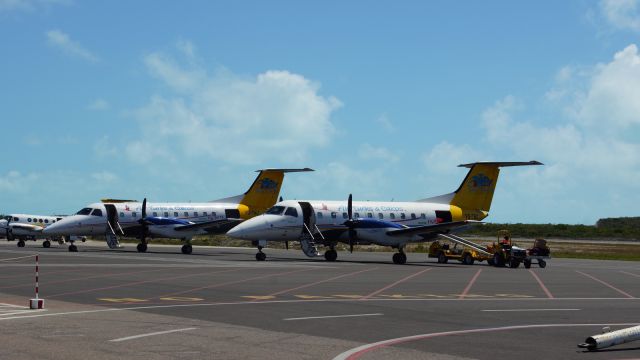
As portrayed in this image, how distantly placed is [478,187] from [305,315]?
33022 mm

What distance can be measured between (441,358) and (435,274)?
22.5 meters

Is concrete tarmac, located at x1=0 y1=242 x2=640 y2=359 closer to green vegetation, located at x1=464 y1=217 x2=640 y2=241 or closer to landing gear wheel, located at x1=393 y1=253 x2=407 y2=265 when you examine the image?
landing gear wheel, located at x1=393 y1=253 x2=407 y2=265

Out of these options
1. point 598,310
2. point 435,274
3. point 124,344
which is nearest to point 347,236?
point 435,274

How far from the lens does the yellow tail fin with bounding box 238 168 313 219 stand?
2359 inches

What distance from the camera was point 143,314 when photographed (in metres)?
17.7

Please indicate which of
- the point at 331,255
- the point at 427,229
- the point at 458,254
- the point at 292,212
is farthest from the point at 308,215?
the point at 458,254

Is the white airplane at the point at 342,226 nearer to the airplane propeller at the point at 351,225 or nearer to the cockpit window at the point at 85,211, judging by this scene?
the airplane propeller at the point at 351,225

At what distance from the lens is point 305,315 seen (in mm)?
18047

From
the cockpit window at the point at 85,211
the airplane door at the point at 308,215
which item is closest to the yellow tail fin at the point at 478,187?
the airplane door at the point at 308,215

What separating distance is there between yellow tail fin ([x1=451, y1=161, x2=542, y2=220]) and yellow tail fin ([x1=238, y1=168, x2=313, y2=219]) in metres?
15.6

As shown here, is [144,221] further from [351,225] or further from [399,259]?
[399,259]

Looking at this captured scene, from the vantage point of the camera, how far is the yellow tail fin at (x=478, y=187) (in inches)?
1938

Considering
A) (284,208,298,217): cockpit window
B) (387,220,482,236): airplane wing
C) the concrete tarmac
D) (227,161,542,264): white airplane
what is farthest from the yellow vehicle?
the concrete tarmac

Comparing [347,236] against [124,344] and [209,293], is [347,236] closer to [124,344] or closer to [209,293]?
[209,293]
